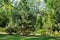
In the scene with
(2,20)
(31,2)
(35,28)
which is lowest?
(35,28)

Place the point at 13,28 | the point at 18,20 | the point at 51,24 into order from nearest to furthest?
1. the point at 18,20
2. the point at 13,28
3. the point at 51,24

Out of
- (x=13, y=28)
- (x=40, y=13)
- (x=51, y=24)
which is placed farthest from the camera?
(x=40, y=13)

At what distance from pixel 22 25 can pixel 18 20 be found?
97 cm

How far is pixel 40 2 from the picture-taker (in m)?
29.9

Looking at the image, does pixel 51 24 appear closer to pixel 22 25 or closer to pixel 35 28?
pixel 35 28

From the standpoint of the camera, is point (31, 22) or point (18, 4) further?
point (18, 4)

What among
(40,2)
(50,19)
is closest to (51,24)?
(50,19)

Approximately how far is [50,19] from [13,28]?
7019 millimetres

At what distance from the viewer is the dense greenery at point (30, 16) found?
25.4 metres

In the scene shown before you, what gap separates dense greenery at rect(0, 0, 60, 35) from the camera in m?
25.4

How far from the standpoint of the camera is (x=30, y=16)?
25562mm

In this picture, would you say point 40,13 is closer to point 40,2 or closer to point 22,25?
point 40,2

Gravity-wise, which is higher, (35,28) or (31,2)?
(31,2)

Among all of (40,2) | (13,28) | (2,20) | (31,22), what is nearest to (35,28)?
(31,22)
